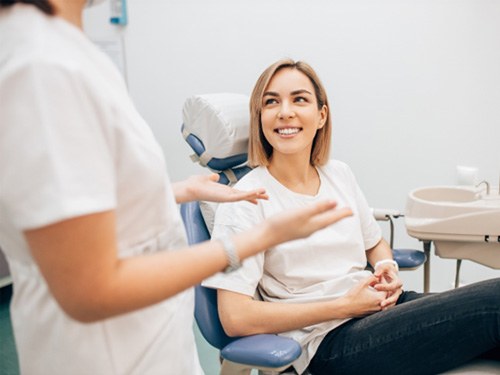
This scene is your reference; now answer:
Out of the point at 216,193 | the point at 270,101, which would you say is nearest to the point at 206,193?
the point at 216,193

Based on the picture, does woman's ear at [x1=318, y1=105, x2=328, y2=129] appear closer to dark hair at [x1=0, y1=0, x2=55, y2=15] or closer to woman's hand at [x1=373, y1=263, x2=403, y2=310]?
woman's hand at [x1=373, y1=263, x2=403, y2=310]

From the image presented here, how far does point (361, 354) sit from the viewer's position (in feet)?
4.02

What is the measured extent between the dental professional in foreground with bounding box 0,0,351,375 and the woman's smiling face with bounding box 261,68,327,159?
0.83 meters

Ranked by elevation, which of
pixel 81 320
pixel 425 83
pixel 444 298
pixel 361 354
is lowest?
pixel 361 354

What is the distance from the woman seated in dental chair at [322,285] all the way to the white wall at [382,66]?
1.99ft

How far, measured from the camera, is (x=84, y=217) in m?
0.50

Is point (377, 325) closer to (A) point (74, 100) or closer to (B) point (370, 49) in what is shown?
(A) point (74, 100)

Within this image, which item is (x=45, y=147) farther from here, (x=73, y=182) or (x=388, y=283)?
(x=388, y=283)

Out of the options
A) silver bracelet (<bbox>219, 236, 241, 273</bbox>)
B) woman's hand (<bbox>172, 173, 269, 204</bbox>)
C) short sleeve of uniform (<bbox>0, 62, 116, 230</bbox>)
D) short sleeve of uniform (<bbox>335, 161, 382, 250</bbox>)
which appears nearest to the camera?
short sleeve of uniform (<bbox>0, 62, 116, 230</bbox>)

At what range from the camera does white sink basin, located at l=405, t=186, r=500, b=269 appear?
150 cm

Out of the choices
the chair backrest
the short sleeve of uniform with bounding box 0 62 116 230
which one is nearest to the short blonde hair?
the chair backrest

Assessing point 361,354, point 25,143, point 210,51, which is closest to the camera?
point 25,143

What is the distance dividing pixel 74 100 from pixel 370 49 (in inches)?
71.9

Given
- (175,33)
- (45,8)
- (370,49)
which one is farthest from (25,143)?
(175,33)
